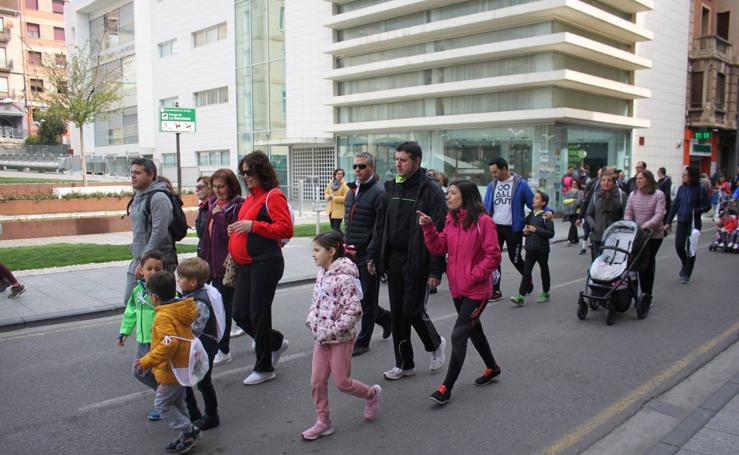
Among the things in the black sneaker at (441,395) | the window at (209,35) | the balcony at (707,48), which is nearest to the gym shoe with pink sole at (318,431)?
the black sneaker at (441,395)

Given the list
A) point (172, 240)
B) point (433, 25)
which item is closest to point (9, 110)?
point (433, 25)

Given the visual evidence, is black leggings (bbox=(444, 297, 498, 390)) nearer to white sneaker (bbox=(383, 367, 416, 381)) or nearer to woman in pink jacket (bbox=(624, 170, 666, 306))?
Result: white sneaker (bbox=(383, 367, 416, 381))

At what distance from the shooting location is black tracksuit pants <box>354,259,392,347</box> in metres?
5.80

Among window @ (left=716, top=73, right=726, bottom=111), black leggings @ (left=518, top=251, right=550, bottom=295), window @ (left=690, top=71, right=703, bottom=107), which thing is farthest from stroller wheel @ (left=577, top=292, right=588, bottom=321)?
window @ (left=716, top=73, right=726, bottom=111)

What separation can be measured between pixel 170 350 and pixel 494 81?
21.8m

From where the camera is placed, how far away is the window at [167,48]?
135ft

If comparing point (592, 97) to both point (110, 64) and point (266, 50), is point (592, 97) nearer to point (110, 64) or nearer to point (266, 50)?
point (266, 50)

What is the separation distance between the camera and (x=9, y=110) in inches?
2525

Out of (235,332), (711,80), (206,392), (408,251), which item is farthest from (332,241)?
(711,80)

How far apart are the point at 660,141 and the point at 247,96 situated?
22.5 metres

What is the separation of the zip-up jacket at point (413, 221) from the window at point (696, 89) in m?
32.8

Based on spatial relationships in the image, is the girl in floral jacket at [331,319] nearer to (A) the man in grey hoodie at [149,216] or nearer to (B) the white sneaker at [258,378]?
(B) the white sneaker at [258,378]

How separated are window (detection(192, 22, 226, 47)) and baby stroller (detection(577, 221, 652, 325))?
3336cm

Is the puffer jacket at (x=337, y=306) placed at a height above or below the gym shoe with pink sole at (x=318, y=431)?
above
